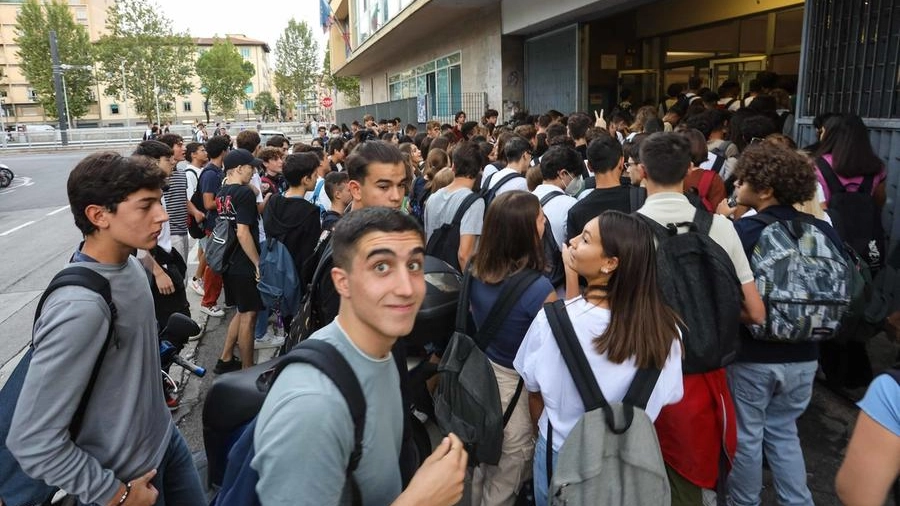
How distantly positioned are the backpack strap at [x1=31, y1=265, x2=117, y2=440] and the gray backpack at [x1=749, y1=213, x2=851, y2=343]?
277cm

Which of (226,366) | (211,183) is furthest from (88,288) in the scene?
(211,183)

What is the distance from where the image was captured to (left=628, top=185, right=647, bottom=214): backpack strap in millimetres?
3750

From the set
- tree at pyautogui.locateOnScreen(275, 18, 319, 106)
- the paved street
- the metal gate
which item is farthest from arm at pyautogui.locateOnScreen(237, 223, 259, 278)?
tree at pyautogui.locateOnScreen(275, 18, 319, 106)

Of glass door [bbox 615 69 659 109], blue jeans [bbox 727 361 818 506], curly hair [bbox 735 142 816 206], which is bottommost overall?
blue jeans [bbox 727 361 818 506]

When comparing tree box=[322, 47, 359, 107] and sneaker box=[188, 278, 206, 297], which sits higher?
tree box=[322, 47, 359, 107]

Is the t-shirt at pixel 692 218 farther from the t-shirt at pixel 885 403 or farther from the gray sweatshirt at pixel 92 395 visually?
the gray sweatshirt at pixel 92 395

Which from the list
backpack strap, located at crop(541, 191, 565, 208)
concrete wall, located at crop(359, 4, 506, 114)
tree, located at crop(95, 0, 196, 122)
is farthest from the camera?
tree, located at crop(95, 0, 196, 122)

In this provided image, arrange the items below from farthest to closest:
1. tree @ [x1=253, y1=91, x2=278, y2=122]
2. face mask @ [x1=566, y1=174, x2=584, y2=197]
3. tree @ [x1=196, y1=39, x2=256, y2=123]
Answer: tree @ [x1=253, y1=91, x2=278, y2=122] < tree @ [x1=196, y1=39, x2=256, y2=123] < face mask @ [x1=566, y1=174, x2=584, y2=197]

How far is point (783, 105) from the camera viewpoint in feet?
24.3

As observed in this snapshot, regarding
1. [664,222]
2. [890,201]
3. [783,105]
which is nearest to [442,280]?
[664,222]

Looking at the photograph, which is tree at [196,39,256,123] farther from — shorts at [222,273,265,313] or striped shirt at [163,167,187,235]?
shorts at [222,273,265,313]

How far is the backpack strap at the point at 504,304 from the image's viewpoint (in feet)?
9.00

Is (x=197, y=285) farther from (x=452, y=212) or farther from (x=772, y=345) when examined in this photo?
(x=772, y=345)

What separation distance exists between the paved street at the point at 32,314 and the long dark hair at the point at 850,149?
1.79m
